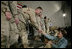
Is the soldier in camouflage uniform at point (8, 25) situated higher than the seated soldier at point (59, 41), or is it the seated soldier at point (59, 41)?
the soldier in camouflage uniform at point (8, 25)

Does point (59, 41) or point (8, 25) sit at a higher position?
point (8, 25)

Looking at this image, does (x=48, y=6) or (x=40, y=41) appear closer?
(x=40, y=41)

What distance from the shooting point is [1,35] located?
156 cm

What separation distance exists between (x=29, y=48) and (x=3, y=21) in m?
0.50

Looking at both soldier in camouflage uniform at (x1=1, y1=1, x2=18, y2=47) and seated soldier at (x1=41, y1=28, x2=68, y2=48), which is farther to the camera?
seated soldier at (x1=41, y1=28, x2=68, y2=48)

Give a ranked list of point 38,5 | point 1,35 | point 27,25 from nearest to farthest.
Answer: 1. point 1,35
2. point 27,25
3. point 38,5

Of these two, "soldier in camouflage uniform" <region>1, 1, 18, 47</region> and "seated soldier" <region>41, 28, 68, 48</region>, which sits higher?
"soldier in camouflage uniform" <region>1, 1, 18, 47</region>

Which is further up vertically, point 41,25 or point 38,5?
point 38,5

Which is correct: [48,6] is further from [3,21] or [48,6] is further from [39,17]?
[3,21]

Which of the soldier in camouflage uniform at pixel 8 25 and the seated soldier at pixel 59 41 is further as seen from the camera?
the seated soldier at pixel 59 41

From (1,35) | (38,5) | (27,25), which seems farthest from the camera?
(38,5)

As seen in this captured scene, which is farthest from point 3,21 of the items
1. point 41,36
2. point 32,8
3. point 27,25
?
point 41,36

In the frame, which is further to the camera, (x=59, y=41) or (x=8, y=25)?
(x=59, y=41)

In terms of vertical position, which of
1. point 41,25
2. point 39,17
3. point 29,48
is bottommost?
point 29,48
